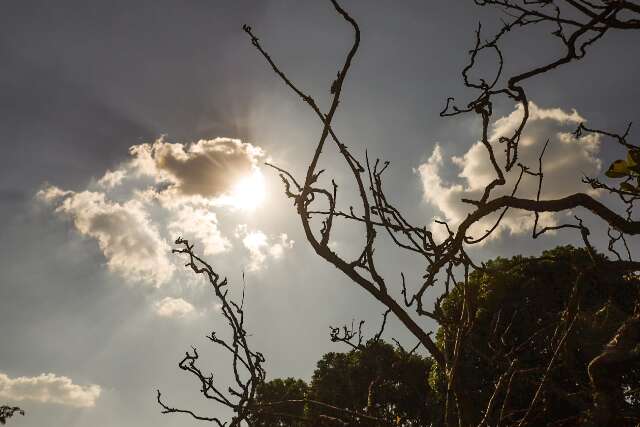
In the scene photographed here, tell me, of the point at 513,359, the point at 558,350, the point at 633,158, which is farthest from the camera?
the point at 633,158

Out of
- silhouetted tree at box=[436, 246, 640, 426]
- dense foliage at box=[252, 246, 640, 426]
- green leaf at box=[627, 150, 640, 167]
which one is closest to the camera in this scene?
silhouetted tree at box=[436, 246, 640, 426]

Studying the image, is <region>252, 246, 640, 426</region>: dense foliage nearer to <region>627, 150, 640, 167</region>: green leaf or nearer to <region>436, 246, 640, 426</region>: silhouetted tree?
<region>436, 246, 640, 426</region>: silhouetted tree

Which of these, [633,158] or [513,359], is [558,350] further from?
[633,158]

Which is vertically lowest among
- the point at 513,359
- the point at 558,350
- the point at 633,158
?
the point at 558,350

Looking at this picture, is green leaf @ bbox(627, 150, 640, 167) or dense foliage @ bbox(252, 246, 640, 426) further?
green leaf @ bbox(627, 150, 640, 167)

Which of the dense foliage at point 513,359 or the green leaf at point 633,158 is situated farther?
the green leaf at point 633,158

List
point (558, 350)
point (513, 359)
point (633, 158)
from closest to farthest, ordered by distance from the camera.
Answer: point (558, 350) < point (513, 359) < point (633, 158)

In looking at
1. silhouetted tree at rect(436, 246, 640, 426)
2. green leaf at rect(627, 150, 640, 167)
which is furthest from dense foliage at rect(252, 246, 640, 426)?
green leaf at rect(627, 150, 640, 167)

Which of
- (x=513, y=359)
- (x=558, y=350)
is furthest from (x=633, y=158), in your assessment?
(x=558, y=350)

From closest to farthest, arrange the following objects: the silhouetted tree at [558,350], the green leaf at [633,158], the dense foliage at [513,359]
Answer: the silhouetted tree at [558,350], the dense foliage at [513,359], the green leaf at [633,158]

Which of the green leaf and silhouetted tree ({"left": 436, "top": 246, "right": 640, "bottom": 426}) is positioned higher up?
the green leaf

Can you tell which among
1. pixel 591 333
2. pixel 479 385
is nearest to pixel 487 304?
pixel 479 385

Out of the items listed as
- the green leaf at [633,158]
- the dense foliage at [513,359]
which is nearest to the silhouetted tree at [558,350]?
the dense foliage at [513,359]

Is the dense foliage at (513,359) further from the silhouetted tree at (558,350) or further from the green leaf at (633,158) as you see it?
the green leaf at (633,158)
